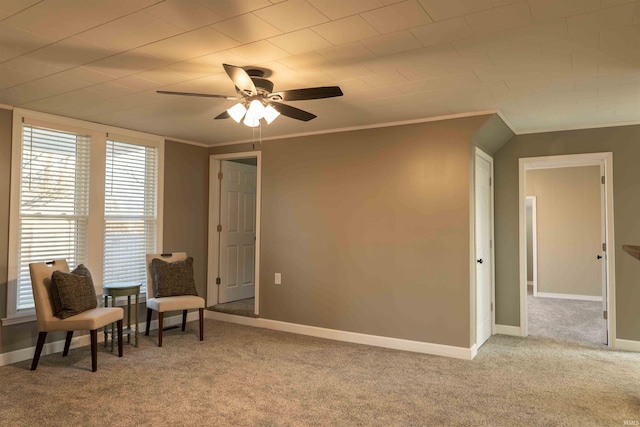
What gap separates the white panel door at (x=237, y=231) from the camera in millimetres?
5855

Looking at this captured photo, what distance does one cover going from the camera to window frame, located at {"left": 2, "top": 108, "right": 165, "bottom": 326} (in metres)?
3.80

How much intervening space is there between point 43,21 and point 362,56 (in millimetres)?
1742

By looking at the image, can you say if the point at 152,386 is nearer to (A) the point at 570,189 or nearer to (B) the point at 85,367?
(B) the point at 85,367

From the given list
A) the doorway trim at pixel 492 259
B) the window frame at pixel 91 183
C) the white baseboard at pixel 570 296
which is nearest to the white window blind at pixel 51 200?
the window frame at pixel 91 183

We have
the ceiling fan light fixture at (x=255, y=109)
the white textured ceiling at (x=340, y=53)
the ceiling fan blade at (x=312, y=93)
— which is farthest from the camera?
the ceiling fan light fixture at (x=255, y=109)

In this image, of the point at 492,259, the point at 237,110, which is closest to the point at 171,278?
the point at 237,110

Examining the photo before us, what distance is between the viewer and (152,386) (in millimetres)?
3248

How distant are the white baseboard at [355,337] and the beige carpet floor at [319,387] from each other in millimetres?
138

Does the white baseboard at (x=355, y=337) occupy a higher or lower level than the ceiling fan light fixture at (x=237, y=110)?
lower

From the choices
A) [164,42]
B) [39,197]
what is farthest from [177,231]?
[164,42]

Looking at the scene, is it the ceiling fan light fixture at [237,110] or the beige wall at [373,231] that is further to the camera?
the beige wall at [373,231]

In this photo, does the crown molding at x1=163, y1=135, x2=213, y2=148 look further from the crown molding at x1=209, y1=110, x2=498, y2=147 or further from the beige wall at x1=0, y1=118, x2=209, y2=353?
the crown molding at x1=209, y1=110, x2=498, y2=147

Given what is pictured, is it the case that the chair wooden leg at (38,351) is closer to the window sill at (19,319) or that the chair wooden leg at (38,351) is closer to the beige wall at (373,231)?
the window sill at (19,319)

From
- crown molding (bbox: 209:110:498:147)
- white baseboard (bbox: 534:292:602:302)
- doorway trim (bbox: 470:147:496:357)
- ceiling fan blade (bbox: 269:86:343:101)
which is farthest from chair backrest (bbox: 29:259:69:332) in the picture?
white baseboard (bbox: 534:292:602:302)
